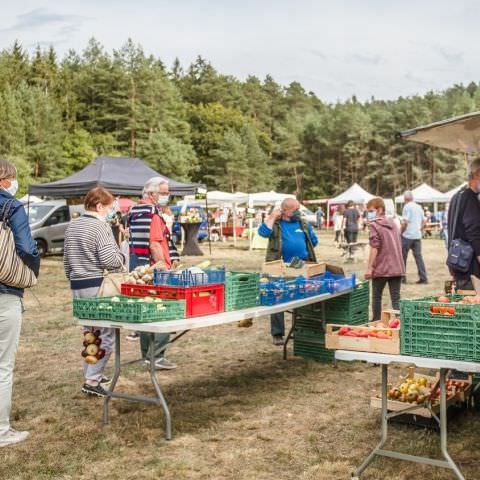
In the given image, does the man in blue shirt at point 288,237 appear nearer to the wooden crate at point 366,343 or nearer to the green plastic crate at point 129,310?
the green plastic crate at point 129,310

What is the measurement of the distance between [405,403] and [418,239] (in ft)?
25.2

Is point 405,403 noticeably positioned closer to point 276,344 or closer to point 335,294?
point 335,294

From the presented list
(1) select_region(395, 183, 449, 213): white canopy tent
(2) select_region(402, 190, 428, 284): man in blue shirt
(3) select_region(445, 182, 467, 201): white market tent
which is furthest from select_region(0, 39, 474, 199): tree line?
(2) select_region(402, 190, 428, 284): man in blue shirt

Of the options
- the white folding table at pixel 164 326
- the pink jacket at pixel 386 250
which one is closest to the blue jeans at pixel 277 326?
the pink jacket at pixel 386 250

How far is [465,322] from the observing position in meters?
3.21

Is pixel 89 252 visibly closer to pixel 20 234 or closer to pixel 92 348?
pixel 92 348

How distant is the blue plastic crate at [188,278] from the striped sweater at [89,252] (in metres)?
0.61

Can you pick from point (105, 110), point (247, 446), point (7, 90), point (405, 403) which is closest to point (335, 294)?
point (405, 403)

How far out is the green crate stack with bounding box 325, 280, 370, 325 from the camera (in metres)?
6.33

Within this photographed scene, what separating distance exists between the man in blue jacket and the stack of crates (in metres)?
3.03

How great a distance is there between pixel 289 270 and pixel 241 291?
1265mm

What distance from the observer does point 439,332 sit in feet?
10.7

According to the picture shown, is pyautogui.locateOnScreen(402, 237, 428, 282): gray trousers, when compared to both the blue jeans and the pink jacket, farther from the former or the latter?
the blue jeans

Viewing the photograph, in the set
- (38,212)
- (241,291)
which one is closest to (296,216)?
(241,291)
